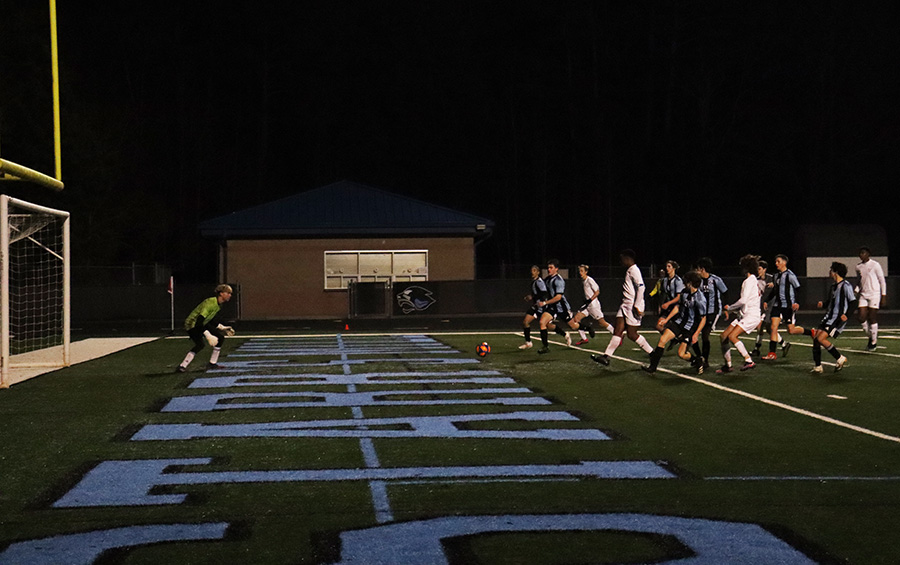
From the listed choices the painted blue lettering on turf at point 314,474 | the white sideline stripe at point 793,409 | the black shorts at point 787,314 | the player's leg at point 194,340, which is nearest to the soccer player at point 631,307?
the white sideline stripe at point 793,409

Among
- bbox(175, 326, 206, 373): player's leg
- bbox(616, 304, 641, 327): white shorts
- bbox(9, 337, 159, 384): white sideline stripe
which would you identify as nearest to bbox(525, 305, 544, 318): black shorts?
bbox(616, 304, 641, 327): white shorts

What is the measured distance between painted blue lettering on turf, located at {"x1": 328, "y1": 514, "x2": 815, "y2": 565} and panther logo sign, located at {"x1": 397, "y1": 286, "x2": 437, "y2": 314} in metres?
31.2

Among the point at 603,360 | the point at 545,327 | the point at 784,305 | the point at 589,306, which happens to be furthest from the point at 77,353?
the point at 784,305

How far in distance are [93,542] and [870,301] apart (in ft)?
54.9

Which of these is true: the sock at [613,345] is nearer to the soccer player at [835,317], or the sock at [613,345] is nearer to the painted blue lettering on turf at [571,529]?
the soccer player at [835,317]

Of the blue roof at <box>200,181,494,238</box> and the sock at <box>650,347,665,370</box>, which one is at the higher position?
the blue roof at <box>200,181,494,238</box>

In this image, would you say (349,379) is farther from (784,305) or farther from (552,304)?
(784,305)

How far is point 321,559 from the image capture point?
5.23 meters

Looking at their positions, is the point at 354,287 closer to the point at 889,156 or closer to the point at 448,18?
the point at 448,18

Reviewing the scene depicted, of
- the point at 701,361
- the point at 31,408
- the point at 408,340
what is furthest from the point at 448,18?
the point at 31,408

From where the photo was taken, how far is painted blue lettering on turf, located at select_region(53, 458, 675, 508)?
7160mm

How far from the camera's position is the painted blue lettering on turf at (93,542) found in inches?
208

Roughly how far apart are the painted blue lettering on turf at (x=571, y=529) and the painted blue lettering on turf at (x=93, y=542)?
2.85 ft

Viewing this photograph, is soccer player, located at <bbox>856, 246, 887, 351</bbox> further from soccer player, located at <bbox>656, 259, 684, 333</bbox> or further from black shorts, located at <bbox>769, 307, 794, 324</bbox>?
soccer player, located at <bbox>656, 259, 684, 333</bbox>
